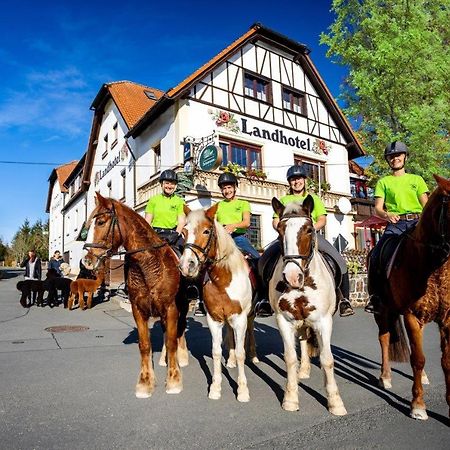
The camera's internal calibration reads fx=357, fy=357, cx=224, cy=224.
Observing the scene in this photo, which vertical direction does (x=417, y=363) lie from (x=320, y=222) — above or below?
below

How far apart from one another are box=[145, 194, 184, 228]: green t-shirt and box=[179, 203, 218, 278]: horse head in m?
1.61

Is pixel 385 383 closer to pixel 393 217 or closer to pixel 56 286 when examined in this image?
pixel 393 217

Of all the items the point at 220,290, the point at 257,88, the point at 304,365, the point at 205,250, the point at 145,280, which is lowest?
the point at 304,365

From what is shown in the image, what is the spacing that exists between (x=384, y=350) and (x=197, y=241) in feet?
9.84

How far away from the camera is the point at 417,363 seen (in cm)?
379

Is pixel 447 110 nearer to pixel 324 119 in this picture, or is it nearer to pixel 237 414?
pixel 324 119

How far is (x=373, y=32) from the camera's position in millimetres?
17312

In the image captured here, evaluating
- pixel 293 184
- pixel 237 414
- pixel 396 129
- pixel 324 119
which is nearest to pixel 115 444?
pixel 237 414

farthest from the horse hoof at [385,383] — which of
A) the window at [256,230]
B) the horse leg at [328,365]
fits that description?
the window at [256,230]

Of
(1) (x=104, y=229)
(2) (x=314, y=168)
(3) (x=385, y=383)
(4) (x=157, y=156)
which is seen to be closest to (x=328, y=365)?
(3) (x=385, y=383)

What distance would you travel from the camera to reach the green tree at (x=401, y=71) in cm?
1608

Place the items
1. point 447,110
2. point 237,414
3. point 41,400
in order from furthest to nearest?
point 447,110
point 41,400
point 237,414

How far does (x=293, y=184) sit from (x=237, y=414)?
303 cm

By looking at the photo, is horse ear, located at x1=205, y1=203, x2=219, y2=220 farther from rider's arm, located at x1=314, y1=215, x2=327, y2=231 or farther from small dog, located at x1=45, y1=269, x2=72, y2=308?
small dog, located at x1=45, y1=269, x2=72, y2=308
